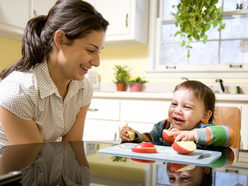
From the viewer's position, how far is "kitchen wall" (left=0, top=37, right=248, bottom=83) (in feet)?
10.9

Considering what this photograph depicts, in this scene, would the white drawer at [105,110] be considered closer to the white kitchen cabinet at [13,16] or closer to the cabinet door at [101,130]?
the cabinet door at [101,130]

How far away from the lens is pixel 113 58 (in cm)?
359

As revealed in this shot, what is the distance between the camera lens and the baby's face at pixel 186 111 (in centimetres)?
→ 117

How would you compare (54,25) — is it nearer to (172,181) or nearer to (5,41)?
(172,181)

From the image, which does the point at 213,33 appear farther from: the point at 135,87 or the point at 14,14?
the point at 14,14

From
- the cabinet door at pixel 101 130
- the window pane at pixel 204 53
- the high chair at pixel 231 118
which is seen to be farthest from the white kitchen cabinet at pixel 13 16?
the high chair at pixel 231 118

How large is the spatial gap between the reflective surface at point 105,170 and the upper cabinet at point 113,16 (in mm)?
2529

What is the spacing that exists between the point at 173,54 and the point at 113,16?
87 cm

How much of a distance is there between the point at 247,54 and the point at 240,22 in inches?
14.8

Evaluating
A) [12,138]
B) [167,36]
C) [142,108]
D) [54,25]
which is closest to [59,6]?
[54,25]

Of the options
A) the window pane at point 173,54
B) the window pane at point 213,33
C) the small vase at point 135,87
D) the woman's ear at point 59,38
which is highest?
the window pane at point 213,33

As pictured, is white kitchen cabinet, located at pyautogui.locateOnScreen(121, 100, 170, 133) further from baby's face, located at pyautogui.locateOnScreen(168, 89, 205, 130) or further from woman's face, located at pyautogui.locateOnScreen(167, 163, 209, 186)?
woman's face, located at pyautogui.locateOnScreen(167, 163, 209, 186)

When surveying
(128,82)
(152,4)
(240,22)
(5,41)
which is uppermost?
(152,4)

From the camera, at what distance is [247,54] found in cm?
302
